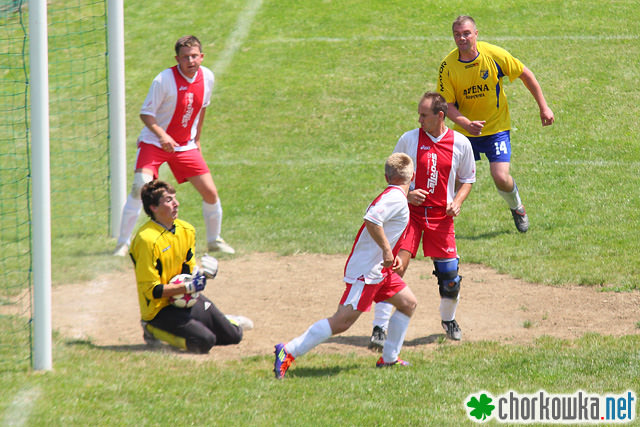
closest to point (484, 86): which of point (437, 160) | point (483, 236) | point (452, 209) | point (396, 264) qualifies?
point (483, 236)

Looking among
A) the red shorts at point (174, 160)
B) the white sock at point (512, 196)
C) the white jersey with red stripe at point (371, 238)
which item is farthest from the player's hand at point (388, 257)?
the white sock at point (512, 196)

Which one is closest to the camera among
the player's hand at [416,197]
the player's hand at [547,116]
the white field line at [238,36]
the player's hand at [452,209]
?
the player's hand at [416,197]

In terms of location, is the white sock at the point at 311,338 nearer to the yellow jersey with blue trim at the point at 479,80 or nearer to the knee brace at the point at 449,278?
the knee brace at the point at 449,278

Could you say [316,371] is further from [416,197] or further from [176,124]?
[176,124]

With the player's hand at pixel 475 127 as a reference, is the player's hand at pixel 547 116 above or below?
below

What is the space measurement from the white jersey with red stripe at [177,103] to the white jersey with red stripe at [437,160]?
3332 mm

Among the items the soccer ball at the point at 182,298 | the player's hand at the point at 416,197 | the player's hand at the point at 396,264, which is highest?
the player's hand at the point at 416,197

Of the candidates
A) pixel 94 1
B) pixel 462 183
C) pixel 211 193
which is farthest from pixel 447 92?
pixel 94 1

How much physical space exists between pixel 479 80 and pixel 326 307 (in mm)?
3243

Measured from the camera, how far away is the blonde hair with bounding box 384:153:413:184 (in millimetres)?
6562

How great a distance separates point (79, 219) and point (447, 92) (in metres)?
5.84

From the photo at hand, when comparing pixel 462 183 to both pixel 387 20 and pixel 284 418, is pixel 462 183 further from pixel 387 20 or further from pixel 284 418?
pixel 387 20

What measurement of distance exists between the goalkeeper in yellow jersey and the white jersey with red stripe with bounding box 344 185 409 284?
3.70 ft

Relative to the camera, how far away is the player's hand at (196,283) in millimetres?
6859
